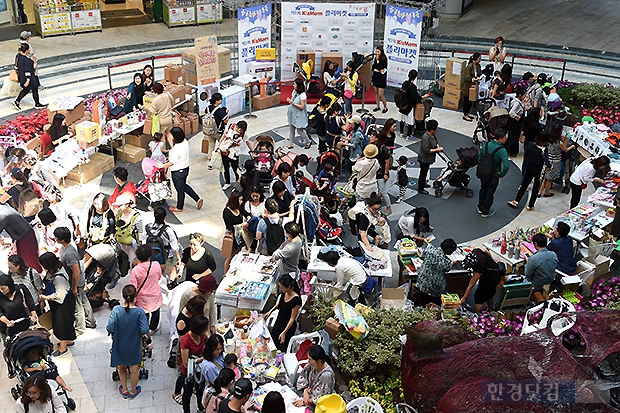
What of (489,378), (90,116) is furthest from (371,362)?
(90,116)

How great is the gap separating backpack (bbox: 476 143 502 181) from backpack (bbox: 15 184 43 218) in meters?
7.05

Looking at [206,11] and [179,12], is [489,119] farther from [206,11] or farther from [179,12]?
[179,12]

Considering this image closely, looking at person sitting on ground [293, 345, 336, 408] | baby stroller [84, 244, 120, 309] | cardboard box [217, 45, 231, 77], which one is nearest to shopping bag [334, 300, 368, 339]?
person sitting on ground [293, 345, 336, 408]

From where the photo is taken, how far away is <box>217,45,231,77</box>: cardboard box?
648 inches

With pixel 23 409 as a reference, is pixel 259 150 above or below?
above

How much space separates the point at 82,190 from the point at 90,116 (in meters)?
1.58

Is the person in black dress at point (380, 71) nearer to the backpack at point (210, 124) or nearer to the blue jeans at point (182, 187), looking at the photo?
the backpack at point (210, 124)

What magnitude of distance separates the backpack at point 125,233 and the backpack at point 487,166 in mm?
5734

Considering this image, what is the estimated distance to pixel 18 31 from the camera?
21406mm

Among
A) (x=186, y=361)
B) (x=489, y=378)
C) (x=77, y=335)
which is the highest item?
(x=489, y=378)

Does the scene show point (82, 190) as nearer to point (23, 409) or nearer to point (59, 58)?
point (23, 409)

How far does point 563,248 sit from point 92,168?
8248 mm

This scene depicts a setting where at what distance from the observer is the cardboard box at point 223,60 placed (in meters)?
16.5

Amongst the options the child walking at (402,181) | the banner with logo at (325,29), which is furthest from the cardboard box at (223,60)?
the child walking at (402,181)
